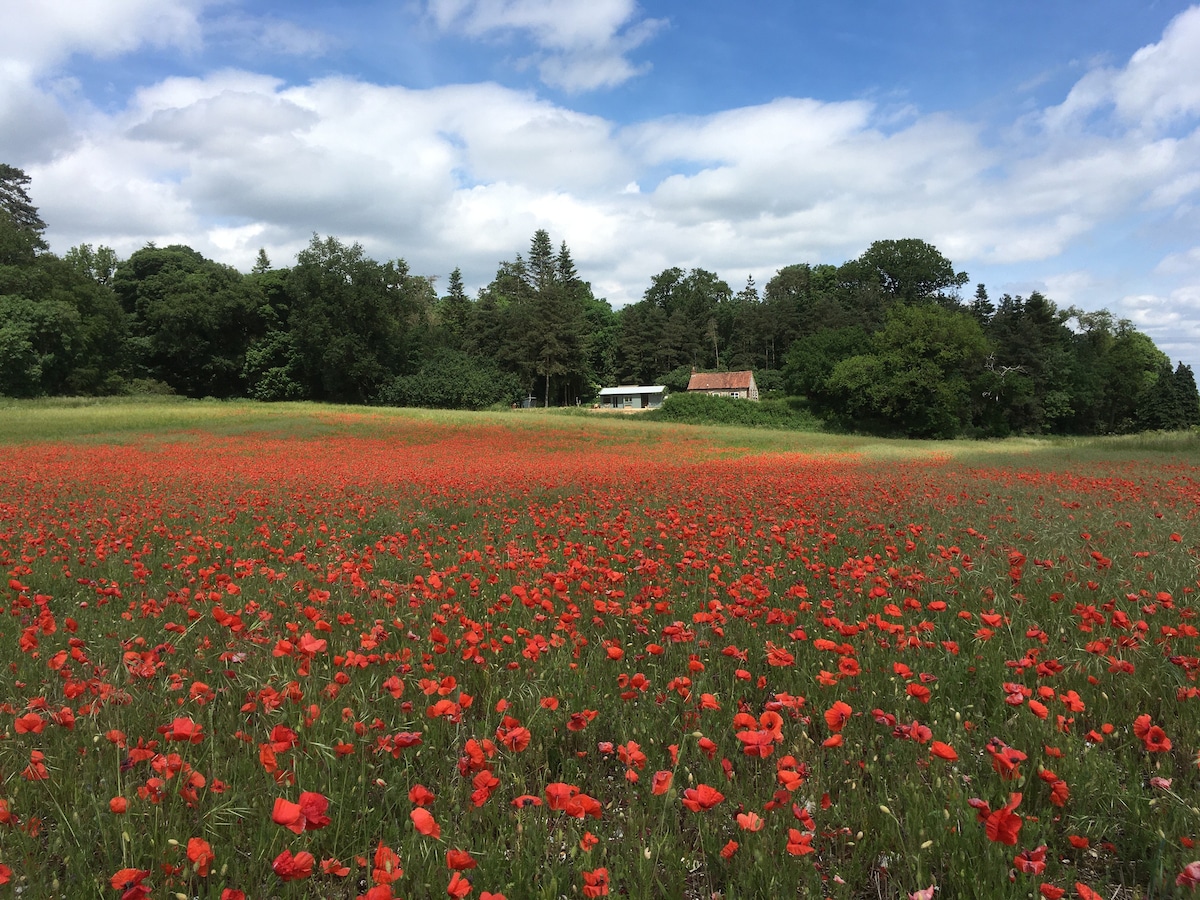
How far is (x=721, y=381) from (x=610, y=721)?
7751 cm

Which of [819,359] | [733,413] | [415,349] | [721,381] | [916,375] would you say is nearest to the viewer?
[916,375]

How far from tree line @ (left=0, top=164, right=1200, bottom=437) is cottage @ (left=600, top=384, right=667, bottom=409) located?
254 cm

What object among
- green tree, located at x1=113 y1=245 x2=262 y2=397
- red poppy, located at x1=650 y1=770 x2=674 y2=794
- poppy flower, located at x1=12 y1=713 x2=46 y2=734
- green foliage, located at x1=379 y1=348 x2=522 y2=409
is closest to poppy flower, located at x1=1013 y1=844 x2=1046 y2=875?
red poppy, located at x1=650 y1=770 x2=674 y2=794

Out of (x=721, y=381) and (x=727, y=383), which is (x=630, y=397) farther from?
(x=727, y=383)

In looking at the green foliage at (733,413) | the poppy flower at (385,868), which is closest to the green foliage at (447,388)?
the green foliage at (733,413)

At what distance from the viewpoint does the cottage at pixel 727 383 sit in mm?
77188

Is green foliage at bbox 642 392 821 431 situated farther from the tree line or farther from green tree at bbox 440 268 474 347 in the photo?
green tree at bbox 440 268 474 347

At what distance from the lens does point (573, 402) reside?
80.7 meters

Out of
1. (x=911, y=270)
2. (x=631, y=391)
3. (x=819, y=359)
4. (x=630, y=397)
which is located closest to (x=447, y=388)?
(x=631, y=391)

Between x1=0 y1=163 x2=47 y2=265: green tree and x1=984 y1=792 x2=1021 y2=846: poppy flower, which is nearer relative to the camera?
x1=984 y1=792 x2=1021 y2=846: poppy flower

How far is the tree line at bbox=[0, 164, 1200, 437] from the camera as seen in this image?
2028 inches

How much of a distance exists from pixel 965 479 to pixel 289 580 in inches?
488

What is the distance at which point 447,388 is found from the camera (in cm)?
5688

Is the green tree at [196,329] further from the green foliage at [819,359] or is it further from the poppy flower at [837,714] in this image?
the poppy flower at [837,714]
